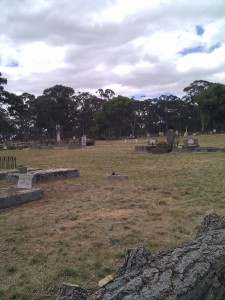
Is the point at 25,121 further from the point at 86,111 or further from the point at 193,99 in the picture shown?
the point at 193,99

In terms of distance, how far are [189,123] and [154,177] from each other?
67.6m

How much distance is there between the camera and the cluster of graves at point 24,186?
873 cm

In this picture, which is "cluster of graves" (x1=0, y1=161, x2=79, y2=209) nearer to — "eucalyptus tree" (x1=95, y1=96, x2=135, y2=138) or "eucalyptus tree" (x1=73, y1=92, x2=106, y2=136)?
"eucalyptus tree" (x1=95, y1=96, x2=135, y2=138)

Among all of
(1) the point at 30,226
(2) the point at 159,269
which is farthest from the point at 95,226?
(2) the point at 159,269

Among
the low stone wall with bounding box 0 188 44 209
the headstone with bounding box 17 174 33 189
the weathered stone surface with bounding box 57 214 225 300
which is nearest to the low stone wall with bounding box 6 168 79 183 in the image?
the headstone with bounding box 17 174 33 189

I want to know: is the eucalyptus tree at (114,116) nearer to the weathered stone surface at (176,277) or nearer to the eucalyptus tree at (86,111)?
the eucalyptus tree at (86,111)

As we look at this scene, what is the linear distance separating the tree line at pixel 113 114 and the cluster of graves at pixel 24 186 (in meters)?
54.2

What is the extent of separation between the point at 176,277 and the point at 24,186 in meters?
8.08

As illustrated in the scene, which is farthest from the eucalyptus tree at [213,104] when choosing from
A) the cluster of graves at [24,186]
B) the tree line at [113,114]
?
the cluster of graves at [24,186]

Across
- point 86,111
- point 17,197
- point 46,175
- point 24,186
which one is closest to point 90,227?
point 17,197

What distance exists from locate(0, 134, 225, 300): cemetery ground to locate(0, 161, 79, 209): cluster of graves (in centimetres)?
33

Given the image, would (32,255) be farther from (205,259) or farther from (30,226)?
(205,259)

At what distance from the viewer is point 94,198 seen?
9266mm

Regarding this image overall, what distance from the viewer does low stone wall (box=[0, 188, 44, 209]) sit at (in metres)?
8.59
